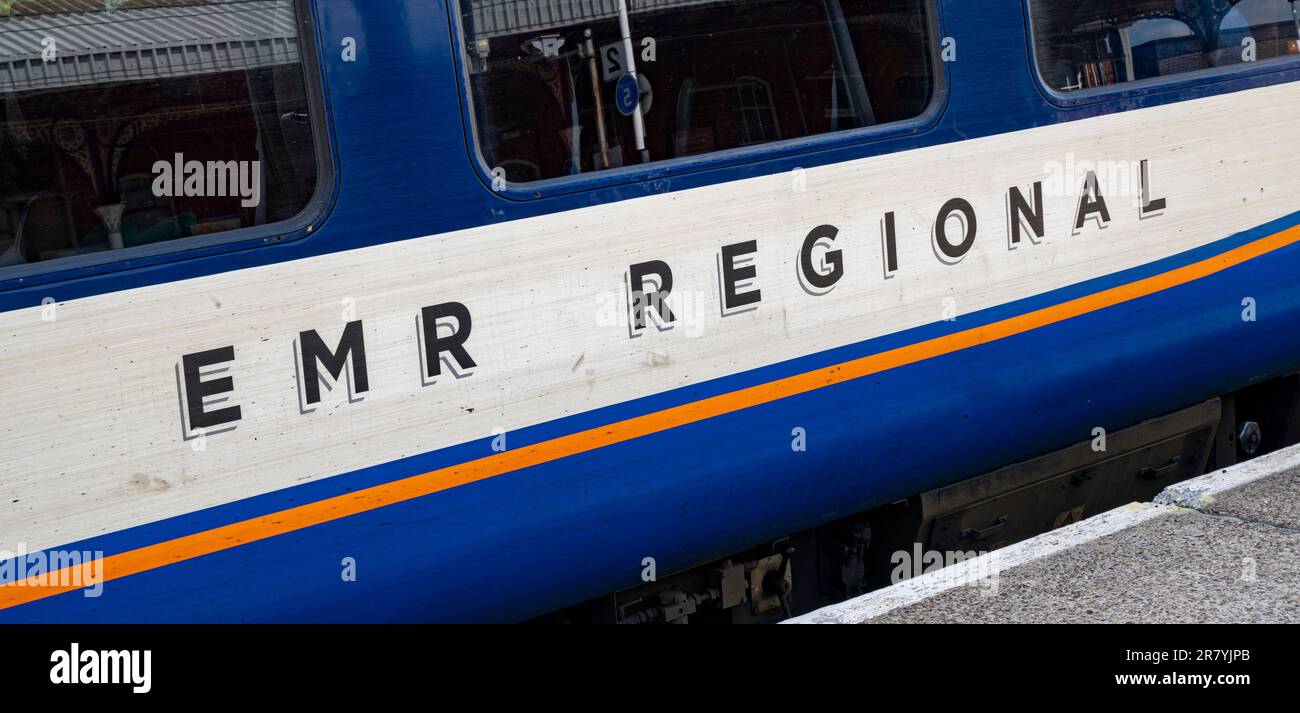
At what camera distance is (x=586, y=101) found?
9.55 feet

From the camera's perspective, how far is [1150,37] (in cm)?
389

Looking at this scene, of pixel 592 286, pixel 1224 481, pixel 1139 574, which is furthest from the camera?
pixel 1224 481

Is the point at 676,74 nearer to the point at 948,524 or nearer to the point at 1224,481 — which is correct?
the point at 948,524

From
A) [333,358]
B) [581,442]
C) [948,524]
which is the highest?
[333,358]

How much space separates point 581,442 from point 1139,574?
4.73 feet

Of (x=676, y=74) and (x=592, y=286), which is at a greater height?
(x=676, y=74)

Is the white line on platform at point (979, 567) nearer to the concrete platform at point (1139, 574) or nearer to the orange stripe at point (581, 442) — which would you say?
the concrete platform at point (1139, 574)

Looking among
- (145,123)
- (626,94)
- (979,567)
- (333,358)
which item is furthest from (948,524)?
(145,123)

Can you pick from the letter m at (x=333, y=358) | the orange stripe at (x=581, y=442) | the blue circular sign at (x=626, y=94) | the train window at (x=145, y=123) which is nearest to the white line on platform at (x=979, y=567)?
the orange stripe at (x=581, y=442)

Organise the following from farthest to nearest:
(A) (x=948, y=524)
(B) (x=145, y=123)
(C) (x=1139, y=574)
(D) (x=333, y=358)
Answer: (A) (x=948, y=524) → (C) (x=1139, y=574) → (D) (x=333, y=358) → (B) (x=145, y=123)

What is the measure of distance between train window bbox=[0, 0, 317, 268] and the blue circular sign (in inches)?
29.8

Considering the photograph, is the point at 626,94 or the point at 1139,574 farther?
the point at 1139,574
